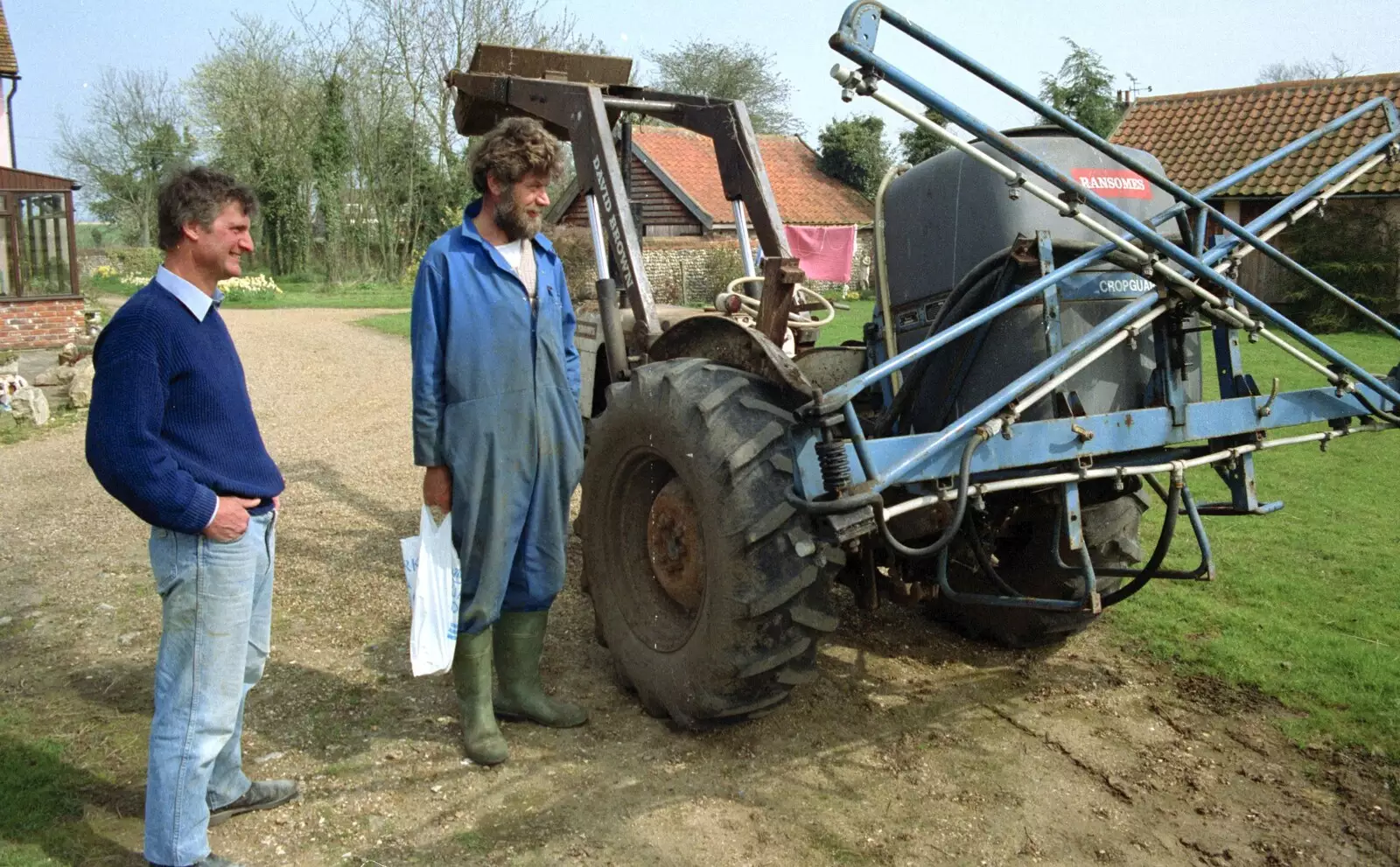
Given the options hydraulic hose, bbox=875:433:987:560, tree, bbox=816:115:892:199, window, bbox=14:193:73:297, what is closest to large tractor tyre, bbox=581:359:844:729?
hydraulic hose, bbox=875:433:987:560

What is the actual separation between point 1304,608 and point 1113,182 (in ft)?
8.54

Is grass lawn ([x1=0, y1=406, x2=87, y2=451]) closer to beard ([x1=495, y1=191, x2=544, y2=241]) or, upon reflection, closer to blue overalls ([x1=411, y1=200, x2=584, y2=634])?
blue overalls ([x1=411, y1=200, x2=584, y2=634])

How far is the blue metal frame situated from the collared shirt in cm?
160

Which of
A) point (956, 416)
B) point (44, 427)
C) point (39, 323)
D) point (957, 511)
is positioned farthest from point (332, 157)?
point (957, 511)

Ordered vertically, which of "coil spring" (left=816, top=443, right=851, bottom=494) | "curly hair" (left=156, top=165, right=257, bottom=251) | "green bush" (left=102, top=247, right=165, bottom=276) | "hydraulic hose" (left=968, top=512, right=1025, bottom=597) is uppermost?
"green bush" (left=102, top=247, right=165, bottom=276)

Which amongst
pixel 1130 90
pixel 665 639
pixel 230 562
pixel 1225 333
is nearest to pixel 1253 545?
pixel 1225 333

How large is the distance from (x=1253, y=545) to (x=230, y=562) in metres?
5.49

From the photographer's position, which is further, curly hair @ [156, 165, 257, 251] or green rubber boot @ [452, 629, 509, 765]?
green rubber boot @ [452, 629, 509, 765]

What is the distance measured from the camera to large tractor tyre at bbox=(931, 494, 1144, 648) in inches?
160

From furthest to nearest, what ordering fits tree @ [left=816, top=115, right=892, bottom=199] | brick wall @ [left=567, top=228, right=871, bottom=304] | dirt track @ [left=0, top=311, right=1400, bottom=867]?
tree @ [left=816, top=115, right=892, bottom=199] → brick wall @ [left=567, top=228, right=871, bottom=304] → dirt track @ [left=0, top=311, right=1400, bottom=867]

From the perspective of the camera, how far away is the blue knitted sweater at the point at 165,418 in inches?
106

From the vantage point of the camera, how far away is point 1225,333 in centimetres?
372

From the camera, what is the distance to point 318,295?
3297 centimetres

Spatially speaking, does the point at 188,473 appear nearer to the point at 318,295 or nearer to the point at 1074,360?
the point at 1074,360
